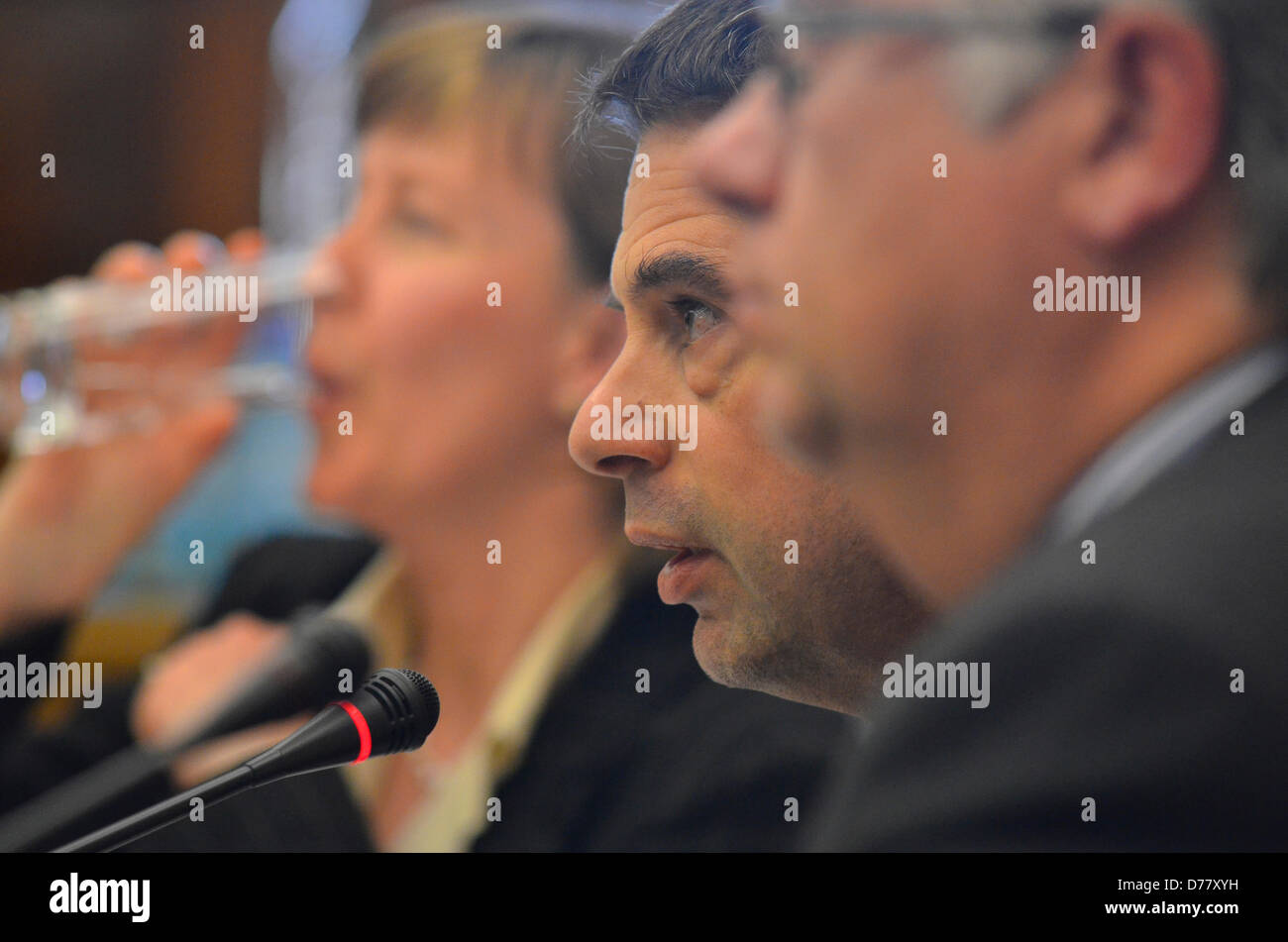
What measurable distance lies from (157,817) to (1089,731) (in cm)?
51

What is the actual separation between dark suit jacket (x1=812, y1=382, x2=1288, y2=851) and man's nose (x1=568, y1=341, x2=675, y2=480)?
41 centimetres

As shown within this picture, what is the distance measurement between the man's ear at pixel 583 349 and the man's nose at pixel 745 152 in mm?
196

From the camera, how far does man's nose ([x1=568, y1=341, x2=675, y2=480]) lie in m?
0.95

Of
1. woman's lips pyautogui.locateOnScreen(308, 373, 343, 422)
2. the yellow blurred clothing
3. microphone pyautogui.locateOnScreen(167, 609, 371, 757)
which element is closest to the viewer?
microphone pyautogui.locateOnScreen(167, 609, 371, 757)

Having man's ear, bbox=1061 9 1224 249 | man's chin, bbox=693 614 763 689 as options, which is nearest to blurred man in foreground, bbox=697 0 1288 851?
man's ear, bbox=1061 9 1224 249

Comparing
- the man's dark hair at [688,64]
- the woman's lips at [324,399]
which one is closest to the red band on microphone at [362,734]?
the man's dark hair at [688,64]

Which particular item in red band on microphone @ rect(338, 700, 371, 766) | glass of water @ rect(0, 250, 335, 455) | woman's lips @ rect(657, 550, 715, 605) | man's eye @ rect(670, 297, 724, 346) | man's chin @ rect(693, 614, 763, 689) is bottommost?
red band on microphone @ rect(338, 700, 371, 766)

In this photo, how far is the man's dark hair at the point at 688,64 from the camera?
94 cm

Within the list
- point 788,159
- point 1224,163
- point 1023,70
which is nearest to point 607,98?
point 788,159

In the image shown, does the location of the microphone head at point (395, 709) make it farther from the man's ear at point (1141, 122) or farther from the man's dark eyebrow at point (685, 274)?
the man's ear at point (1141, 122)

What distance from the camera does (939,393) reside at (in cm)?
80

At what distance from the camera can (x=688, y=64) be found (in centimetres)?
95

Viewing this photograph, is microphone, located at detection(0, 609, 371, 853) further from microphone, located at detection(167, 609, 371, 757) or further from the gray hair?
the gray hair
